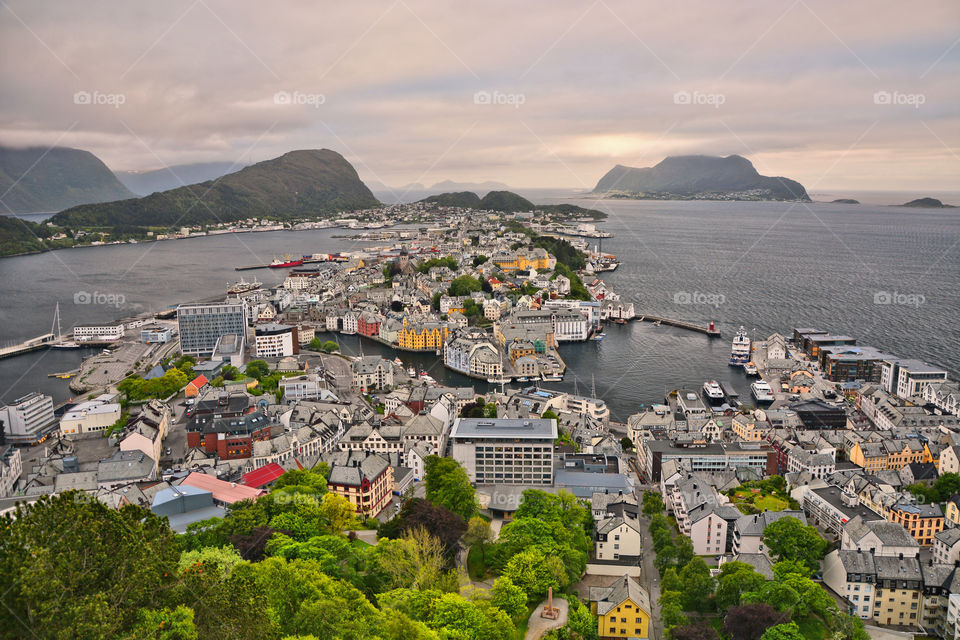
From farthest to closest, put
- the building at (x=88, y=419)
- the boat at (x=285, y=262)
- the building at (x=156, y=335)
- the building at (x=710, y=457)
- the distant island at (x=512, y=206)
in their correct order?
the distant island at (x=512, y=206) < the boat at (x=285, y=262) < the building at (x=156, y=335) < the building at (x=88, y=419) < the building at (x=710, y=457)

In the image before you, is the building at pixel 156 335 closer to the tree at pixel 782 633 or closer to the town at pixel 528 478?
the town at pixel 528 478

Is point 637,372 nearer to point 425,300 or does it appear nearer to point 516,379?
point 516,379

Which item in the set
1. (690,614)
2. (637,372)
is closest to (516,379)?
(637,372)

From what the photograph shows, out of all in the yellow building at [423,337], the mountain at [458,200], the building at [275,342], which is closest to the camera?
the building at [275,342]

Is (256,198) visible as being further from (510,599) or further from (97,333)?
(510,599)

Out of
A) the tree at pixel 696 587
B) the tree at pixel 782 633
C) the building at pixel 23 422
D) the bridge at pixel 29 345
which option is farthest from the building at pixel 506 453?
the bridge at pixel 29 345

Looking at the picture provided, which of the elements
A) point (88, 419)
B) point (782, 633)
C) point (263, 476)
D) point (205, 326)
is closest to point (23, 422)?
point (88, 419)

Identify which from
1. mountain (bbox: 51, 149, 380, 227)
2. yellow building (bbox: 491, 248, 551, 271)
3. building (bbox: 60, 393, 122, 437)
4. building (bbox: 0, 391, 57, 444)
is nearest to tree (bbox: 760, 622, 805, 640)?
building (bbox: 60, 393, 122, 437)
